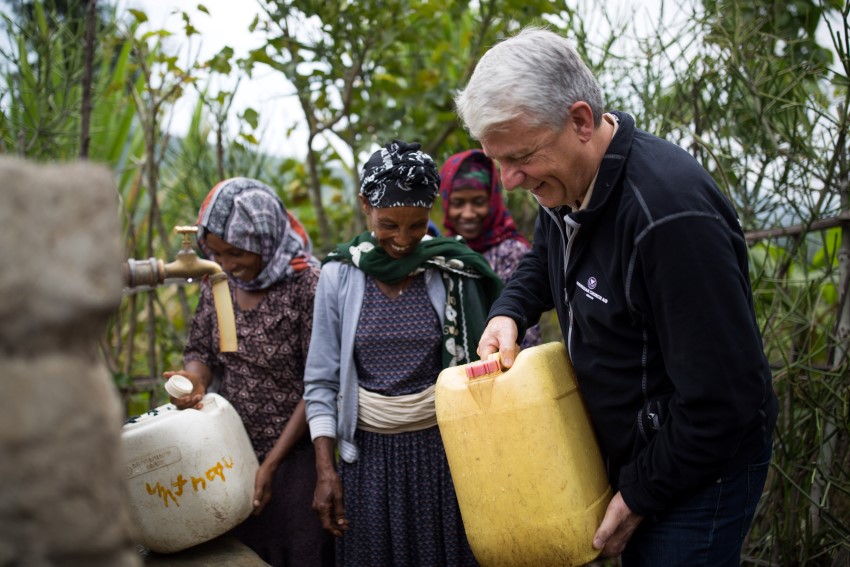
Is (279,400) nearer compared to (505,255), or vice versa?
(279,400)

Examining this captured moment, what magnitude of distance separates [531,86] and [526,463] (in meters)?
0.79

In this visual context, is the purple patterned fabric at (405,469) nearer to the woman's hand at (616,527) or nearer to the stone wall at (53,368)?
the woman's hand at (616,527)

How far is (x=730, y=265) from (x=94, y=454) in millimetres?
1134

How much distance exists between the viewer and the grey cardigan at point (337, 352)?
99.0 inches

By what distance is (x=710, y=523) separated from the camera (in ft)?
5.51

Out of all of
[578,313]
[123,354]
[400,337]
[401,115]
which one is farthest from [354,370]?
[123,354]

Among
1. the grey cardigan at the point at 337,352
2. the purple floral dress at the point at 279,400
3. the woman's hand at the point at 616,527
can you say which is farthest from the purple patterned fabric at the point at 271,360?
the woman's hand at the point at 616,527

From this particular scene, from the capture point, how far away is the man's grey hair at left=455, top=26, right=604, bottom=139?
64.7 inches

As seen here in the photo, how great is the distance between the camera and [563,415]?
175cm

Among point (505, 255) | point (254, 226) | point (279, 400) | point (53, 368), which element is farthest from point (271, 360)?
point (53, 368)

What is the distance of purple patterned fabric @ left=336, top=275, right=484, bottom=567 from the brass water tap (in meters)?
0.51

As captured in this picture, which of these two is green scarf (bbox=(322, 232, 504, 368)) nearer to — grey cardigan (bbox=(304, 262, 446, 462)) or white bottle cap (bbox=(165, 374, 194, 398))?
grey cardigan (bbox=(304, 262, 446, 462))

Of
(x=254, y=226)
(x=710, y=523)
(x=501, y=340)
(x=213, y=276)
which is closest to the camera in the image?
(x=710, y=523)

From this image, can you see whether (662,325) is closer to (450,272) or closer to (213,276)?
(450,272)
